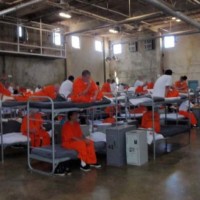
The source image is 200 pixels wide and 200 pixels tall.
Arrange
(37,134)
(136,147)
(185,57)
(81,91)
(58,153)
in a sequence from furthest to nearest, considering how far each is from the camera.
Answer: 1. (185,57)
2. (37,134)
3. (81,91)
4. (136,147)
5. (58,153)

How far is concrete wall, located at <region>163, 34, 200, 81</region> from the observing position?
17.0 meters

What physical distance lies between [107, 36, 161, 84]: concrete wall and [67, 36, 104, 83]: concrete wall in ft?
3.69

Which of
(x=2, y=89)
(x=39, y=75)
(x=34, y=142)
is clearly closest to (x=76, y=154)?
(x=34, y=142)

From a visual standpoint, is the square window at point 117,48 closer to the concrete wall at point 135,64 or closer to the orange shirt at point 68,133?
the concrete wall at point 135,64

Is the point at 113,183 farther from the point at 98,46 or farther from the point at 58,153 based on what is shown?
the point at 98,46

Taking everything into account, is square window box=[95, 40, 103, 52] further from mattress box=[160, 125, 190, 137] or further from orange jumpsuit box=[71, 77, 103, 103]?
orange jumpsuit box=[71, 77, 103, 103]

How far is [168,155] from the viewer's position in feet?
18.3

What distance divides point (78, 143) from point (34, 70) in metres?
10.5

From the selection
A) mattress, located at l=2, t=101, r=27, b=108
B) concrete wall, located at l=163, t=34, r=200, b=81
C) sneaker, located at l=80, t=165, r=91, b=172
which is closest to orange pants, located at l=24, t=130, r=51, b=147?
mattress, located at l=2, t=101, r=27, b=108

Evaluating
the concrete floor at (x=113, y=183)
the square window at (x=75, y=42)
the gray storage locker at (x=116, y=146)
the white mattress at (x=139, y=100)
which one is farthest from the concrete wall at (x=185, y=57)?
the gray storage locker at (x=116, y=146)

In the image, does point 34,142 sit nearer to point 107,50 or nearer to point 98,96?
point 98,96

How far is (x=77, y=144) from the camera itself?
4633mm

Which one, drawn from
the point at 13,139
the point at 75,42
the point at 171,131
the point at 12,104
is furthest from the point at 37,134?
the point at 75,42

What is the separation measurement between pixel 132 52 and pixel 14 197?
16.2m
